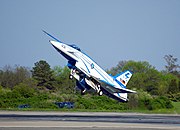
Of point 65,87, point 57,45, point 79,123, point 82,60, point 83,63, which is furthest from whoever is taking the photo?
point 65,87

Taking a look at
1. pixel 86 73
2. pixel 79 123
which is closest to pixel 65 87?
pixel 86 73

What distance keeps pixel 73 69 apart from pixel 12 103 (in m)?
12.7

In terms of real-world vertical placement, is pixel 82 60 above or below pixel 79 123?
above

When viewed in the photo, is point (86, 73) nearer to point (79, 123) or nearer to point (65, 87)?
point (79, 123)

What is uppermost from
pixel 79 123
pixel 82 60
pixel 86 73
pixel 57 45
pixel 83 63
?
pixel 57 45

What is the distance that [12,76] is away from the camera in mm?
104000

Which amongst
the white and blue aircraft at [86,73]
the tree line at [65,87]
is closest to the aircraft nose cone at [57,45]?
the white and blue aircraft at [86,73]

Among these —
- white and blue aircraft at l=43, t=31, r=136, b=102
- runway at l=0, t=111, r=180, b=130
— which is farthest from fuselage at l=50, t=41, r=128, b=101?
runway at l=0, t=111, r=180, b=130

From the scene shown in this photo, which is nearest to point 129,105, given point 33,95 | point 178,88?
point 33,95

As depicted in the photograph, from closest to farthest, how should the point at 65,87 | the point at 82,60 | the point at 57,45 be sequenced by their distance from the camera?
the point at 57,45
the point at 82,60
the point at 65,87

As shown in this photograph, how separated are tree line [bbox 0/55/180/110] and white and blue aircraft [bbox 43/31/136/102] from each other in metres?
6.02

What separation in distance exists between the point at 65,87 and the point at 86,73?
128 feet

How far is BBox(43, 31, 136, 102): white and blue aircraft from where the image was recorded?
5965cm

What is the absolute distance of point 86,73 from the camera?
2429 inches
